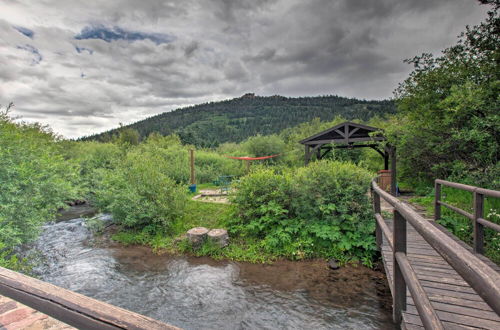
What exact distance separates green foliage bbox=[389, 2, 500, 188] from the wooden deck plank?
3.17 m

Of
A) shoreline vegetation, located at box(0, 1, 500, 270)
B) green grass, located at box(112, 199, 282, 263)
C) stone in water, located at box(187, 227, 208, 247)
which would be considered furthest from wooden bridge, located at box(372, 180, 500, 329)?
stone in water, located at box(187, 227, 208, 247)

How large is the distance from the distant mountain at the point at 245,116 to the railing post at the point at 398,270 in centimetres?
3583

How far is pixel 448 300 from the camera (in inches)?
92.7

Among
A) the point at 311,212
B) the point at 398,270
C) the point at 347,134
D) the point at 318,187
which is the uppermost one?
the point at 347,134

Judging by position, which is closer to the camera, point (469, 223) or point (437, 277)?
point (437, 277)

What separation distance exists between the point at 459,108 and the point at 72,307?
7.02 meters

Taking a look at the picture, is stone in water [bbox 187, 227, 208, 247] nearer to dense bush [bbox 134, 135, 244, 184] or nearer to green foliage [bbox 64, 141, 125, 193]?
dense bush [bbox 134, 135, 244, 184]

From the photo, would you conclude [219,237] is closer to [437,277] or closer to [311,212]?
[311,212]

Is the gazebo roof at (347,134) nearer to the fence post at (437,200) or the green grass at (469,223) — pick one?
the green grass at (469,223)

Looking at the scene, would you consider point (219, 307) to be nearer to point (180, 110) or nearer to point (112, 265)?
point (112, 265)

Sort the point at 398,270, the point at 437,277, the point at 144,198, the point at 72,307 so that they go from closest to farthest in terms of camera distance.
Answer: the point at 72,307 < the point at 398,270 < the point at 437,277 < the point at 144,198

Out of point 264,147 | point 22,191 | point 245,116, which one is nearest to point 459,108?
point 22,191

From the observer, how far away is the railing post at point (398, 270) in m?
1.85

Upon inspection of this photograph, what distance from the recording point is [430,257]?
133 inches
